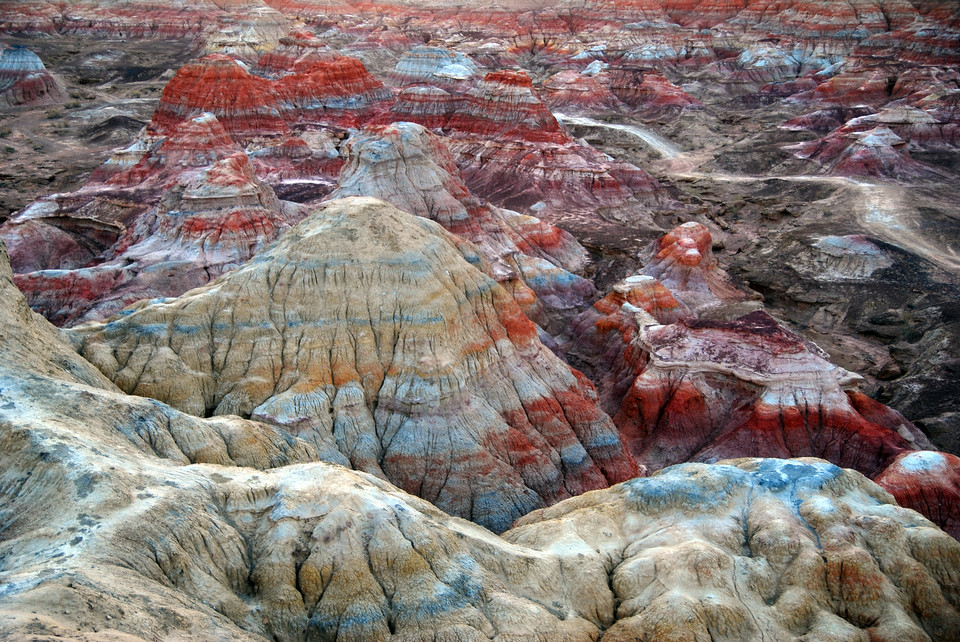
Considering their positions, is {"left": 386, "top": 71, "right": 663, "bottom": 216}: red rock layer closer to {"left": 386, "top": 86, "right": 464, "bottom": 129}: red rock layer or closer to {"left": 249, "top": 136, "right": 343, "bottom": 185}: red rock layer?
{"left": 386, "top": 86, "right": 464, "bottom": 129}: red rock layer

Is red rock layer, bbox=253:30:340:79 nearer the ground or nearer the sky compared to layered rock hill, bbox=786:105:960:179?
nearer the sky

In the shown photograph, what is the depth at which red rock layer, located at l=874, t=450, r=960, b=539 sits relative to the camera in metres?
18.3

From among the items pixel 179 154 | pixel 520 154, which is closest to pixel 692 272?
pixel 520 154

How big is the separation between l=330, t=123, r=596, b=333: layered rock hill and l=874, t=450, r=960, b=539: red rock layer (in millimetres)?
15523

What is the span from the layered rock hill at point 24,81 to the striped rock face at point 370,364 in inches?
2860

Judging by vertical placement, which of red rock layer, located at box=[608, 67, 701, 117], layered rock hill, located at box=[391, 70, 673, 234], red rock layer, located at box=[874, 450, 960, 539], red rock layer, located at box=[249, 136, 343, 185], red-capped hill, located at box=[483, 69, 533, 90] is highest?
red-capped hill, located at box=[483, 69, 533, 90]

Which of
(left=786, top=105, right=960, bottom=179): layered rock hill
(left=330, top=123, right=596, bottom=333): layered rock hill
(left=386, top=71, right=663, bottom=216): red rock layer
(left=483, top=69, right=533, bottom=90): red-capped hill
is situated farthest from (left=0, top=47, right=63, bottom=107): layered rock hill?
(left=786, top=105, right=960, bottom=179): layered rock hill

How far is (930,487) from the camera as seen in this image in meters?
18.6

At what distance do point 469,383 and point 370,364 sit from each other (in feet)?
8.34

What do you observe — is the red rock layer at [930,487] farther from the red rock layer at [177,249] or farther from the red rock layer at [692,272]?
the red rock layer at [177,249]

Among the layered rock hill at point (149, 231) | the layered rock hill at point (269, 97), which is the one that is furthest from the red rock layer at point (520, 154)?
the layered rock hill at point (149, 231)

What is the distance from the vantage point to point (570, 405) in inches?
754

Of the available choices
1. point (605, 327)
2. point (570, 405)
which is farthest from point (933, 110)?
point (570, 405)

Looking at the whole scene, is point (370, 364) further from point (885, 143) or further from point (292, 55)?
point (292, 55)
